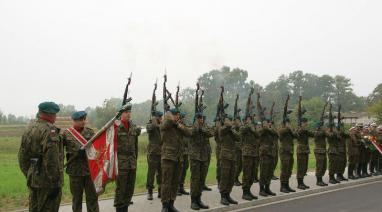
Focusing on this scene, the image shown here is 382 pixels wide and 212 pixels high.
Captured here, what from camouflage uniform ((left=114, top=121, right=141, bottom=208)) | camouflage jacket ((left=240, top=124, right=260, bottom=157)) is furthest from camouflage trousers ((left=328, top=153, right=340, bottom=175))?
camouflage uniform ((left=114, top=121, right=141, bottom=208))

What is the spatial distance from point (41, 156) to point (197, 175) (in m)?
4.27

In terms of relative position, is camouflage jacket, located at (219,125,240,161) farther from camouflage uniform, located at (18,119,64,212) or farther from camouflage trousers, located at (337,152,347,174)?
camouflage trousers, located at (337,152,347,174)

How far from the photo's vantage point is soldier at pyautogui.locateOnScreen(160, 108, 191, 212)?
853 centimetres

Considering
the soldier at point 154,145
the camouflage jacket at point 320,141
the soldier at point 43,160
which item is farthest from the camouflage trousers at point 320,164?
the soldier at point 43,160

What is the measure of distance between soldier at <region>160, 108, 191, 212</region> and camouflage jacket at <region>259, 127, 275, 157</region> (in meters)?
3.16

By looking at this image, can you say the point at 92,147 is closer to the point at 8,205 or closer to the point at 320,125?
the point at 8,205

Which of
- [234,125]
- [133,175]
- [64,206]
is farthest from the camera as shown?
[234,125]

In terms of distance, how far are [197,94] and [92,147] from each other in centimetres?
389

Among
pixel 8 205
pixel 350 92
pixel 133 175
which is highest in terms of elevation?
pixel 350 92

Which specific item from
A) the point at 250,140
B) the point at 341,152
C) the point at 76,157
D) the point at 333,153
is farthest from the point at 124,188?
the point at 341,152

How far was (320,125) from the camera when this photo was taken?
1362 centimetres

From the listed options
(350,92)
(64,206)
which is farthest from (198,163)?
(350,92)

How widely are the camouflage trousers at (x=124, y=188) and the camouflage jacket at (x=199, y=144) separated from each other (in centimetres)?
196

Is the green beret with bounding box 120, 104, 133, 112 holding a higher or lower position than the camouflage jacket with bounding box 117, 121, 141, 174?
higher
